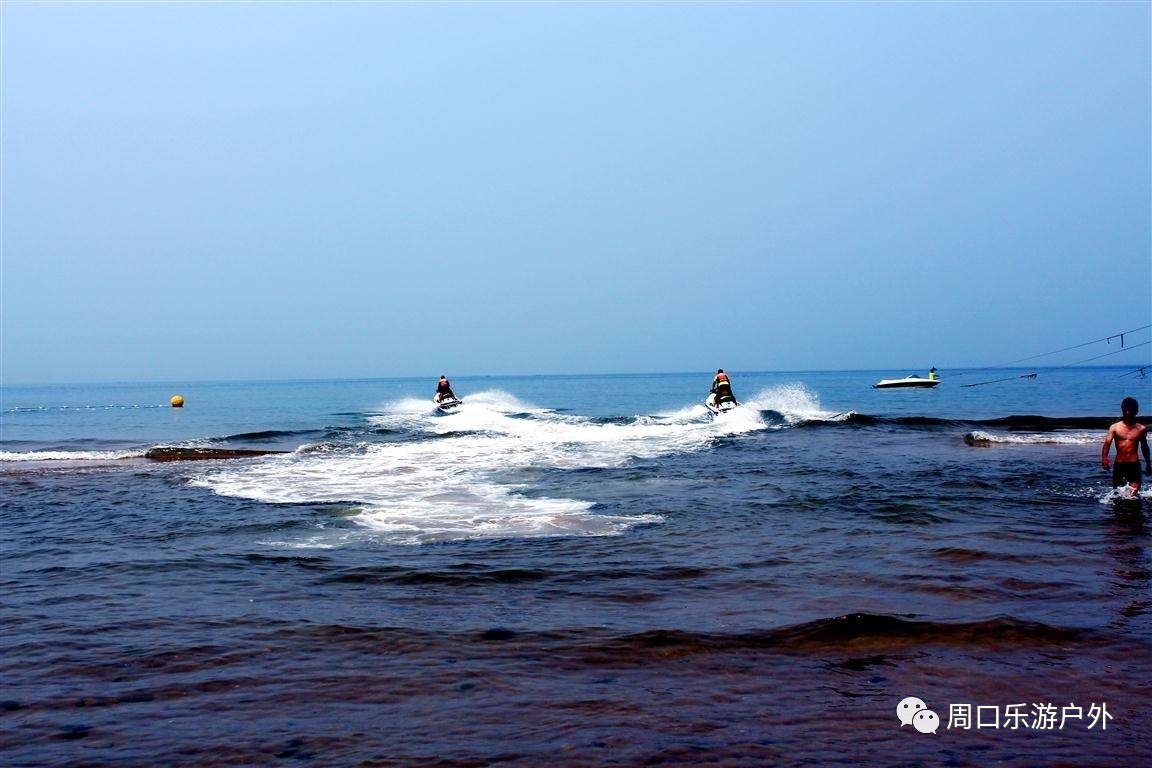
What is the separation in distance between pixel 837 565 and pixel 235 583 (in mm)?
6855

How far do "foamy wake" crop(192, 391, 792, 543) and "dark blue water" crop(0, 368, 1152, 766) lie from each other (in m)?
0.15

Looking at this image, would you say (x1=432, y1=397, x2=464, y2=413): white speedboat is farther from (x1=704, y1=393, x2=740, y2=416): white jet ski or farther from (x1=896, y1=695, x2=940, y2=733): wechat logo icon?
(x1=896, y1=695, x2=940, y2=733): wechat logo icon

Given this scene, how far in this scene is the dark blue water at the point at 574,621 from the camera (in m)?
4.95

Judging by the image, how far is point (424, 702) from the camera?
18.2 ft

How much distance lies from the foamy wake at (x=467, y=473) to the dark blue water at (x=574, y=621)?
5.9 inches

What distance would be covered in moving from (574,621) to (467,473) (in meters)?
12.1

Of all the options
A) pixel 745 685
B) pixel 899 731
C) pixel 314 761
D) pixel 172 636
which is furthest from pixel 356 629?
pixel 899 731

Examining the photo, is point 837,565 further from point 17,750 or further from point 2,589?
point 2,589

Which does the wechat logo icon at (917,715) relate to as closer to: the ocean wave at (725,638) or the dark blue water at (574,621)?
the dark blue water at (574,621)

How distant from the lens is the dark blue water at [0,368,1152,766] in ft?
16.2

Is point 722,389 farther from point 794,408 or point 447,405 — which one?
point 447,405

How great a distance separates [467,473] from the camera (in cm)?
1917

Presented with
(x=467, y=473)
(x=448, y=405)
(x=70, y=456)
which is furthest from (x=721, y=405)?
(x=70, y=456)

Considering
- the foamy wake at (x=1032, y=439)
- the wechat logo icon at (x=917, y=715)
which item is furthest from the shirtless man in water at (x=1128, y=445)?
the foamy wake at (x=1032, y=439)
